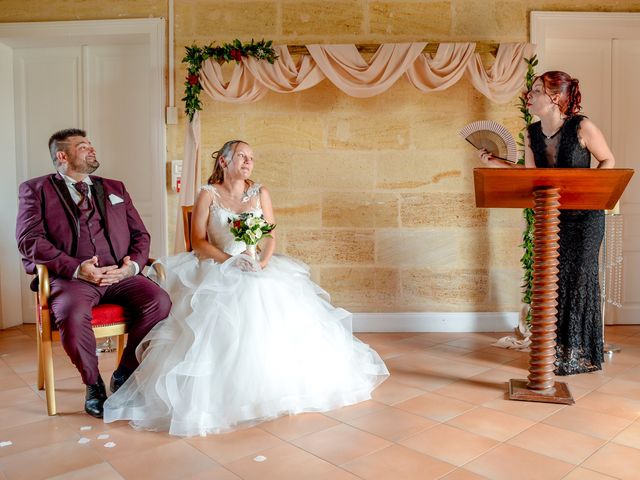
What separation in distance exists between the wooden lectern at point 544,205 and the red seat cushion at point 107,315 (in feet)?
7.04

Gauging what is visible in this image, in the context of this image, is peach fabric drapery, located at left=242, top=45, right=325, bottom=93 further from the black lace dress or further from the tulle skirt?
the tulle skirt

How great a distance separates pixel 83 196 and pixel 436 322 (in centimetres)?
323

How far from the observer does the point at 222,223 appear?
143 inches

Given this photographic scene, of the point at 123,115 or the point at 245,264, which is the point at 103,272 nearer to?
the point at 245,264

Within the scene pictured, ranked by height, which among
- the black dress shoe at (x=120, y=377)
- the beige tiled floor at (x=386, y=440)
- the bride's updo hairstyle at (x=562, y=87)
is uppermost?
the bride's updo hairstyle at (x=562, y=87)

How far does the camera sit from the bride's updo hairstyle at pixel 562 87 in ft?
11.5

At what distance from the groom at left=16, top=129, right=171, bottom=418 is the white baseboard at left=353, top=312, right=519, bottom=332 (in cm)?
232

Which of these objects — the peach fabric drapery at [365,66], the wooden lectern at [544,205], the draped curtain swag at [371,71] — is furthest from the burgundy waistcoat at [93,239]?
the peach fabric drapery at [365,66]

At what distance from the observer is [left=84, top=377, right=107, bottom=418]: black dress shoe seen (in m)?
3.06

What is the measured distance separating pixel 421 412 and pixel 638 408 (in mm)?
1221

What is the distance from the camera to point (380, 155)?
17.0ft

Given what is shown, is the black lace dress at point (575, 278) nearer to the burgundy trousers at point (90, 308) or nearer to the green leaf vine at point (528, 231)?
the green leaf vine at point (528, 231)

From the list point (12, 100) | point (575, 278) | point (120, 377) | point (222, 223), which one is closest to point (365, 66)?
point (222, 223)

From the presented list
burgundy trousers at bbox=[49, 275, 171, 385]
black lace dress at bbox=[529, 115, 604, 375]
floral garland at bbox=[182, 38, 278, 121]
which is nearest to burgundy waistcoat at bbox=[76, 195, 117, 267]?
burgundy trousers at bbox=[49, 275, 171, 385]
